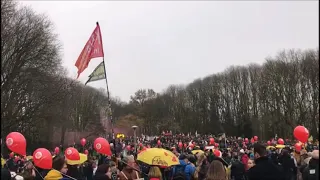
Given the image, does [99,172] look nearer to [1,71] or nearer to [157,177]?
[157,177]

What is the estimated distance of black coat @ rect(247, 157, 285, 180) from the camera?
18.2 feet

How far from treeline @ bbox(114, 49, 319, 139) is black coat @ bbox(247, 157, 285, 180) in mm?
42938

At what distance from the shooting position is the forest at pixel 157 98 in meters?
31.1

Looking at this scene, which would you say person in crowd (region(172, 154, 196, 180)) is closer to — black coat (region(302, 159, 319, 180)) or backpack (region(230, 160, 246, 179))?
backpack (region(230, 160, 246, 179))

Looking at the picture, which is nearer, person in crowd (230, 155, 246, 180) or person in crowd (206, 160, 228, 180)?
person in crowd (206, 160, 228, 180)

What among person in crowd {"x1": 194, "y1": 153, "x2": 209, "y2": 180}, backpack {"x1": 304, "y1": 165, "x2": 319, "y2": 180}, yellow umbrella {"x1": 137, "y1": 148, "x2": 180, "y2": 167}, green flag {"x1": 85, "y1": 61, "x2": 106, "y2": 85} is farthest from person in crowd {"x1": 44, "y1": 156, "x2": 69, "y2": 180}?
green flag {"x1": 85, "y1": 61, "x2": 106, "y2": 85}

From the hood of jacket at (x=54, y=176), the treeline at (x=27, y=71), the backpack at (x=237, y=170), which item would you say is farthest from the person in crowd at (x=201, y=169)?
the treeline at (x=27, y=71)

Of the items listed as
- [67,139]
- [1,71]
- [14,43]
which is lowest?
[67,139]

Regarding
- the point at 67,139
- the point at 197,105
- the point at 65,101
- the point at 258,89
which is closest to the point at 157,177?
the point at 65,101

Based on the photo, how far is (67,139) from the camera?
163ft

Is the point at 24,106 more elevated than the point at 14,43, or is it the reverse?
the point at 14,43

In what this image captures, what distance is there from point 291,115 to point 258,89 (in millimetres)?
6870

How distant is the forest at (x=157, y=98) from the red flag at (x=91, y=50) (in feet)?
60.5

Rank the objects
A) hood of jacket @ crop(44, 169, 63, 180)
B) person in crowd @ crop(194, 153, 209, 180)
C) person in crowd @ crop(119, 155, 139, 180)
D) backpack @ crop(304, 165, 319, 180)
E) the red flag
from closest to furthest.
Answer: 1. hood of jacket @ crop(44, 169, 63, 180)
2. person in crowd @ crop(119, 155, 139, 180)
3. backpack @ crop(304, 165, 319, 180)
4. person in crowd @ crop(194, 153, 209, 180)
5. the red flag
